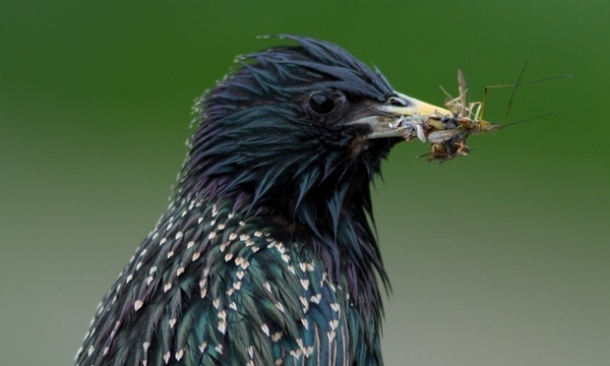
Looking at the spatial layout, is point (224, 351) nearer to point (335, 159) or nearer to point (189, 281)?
point (189, 281)

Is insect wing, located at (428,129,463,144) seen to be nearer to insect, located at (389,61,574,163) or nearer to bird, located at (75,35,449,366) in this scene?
insect, located at (389,61,574,163)

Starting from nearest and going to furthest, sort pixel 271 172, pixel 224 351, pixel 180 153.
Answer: pixel 224 351, pixel 271 172, pixel 180 153

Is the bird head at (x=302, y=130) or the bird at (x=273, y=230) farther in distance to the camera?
the bird head at (x=302, y=130)

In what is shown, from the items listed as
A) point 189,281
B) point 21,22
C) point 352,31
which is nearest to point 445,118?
point 189,281

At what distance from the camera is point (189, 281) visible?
4.01 metres

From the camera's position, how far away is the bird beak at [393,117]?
4.17 m

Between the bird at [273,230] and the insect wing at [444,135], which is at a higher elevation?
the insect wing at [444,135]

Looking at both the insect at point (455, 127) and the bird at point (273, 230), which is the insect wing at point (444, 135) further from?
the bird at point (273, 230)

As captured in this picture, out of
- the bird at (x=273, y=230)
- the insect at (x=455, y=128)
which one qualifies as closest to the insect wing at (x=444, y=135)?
the insect at (x=455, y=128)

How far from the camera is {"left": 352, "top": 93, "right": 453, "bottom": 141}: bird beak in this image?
4168 mm

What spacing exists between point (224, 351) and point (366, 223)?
763 millimetres

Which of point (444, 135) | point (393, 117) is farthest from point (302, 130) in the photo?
point (444, 135)

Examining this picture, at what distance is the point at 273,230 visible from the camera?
13.7ft

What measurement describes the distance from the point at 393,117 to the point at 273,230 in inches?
19.7
